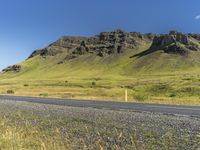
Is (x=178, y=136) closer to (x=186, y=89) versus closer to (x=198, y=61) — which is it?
(x=186, y=89)

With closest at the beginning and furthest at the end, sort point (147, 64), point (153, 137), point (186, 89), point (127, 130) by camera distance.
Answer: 1. point (153, 137)
2. point (127, 130)
3. point (186, 89)
4. point (147, 64)

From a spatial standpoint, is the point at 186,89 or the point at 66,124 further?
the point at 186,89

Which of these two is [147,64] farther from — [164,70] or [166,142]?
[166,142]

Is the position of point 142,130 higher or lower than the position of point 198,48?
lower

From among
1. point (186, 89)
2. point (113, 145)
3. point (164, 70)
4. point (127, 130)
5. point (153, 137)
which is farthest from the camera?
point (164, 70)

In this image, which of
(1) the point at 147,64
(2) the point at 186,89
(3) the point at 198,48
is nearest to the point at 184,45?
(3) the point at 198,48

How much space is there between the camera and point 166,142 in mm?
9844

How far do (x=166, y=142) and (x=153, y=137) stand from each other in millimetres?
820

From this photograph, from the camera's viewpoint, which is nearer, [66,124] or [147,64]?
[66,124]

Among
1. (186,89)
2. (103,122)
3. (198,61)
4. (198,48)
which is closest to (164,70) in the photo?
(198,61)

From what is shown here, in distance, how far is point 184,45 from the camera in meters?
200

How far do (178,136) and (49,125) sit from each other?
212 inches

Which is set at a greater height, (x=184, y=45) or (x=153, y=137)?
(x=184, y=45)

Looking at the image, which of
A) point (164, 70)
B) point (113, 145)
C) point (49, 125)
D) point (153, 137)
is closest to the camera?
point (113, 145)
